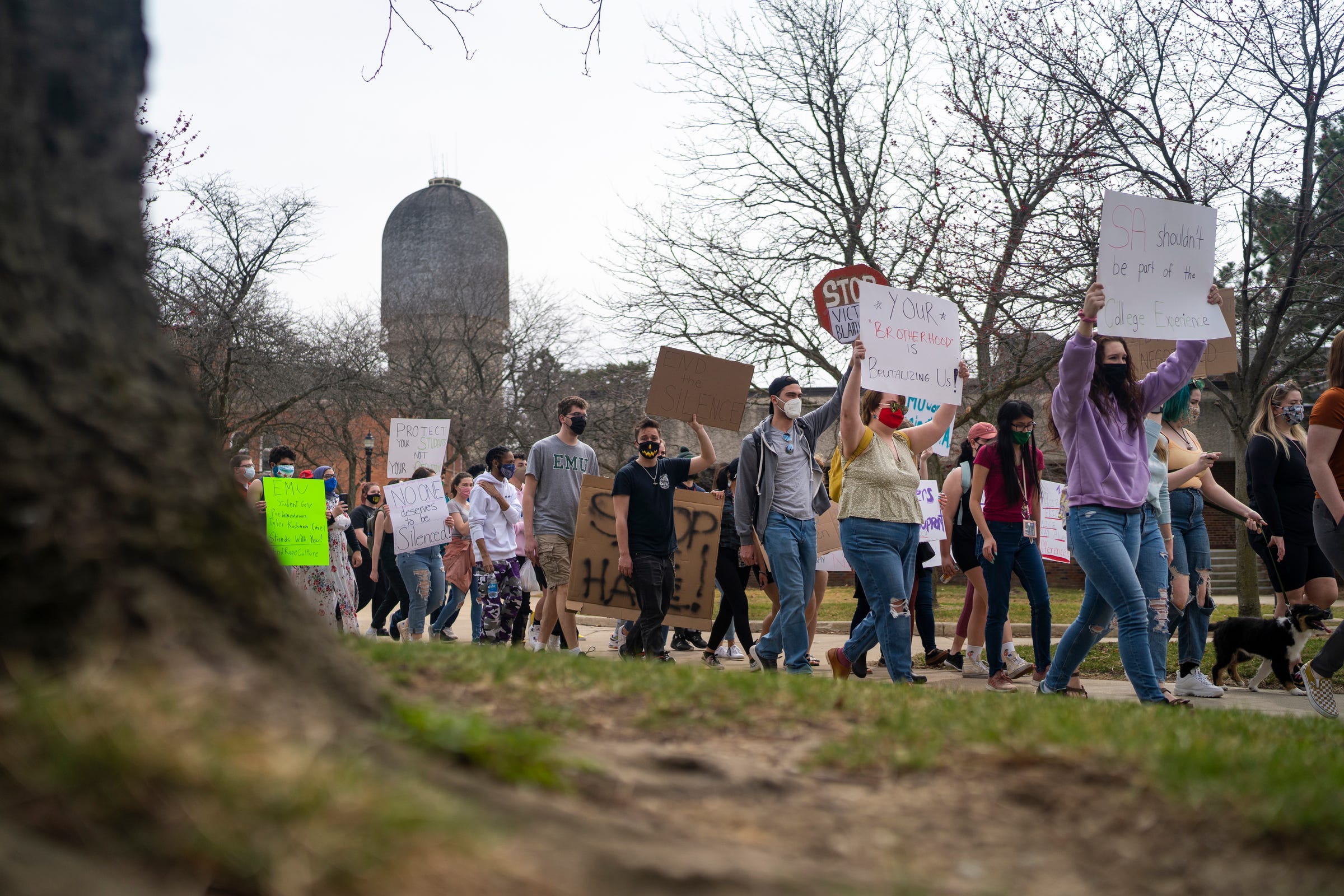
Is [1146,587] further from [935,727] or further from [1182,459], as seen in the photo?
[935,727]

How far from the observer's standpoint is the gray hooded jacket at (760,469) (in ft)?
25.8

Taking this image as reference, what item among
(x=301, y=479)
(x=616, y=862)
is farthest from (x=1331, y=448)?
(x=301, y=479)

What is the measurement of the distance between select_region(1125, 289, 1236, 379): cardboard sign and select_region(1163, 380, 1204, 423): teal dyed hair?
565mm

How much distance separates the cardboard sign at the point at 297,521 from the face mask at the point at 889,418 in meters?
5.19

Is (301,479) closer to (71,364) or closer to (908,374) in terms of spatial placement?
(908,374)

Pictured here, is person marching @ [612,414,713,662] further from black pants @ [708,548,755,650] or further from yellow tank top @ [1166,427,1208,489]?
yellow tank top @ [1166,427,1208,489]

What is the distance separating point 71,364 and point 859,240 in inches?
849

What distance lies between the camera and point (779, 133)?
24.0 metres

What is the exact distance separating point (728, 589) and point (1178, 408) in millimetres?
4206

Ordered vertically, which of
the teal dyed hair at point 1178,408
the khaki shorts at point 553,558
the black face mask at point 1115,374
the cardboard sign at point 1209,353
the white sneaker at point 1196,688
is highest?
the cardboard sign at point 1209,353

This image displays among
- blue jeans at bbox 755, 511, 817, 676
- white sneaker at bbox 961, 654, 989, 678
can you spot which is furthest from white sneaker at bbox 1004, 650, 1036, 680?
blue jeans at bbox 755, 511, 817, 676

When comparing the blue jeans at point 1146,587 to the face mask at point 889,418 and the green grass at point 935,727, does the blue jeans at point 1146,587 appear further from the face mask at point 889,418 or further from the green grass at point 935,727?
the green grass at point 935,727

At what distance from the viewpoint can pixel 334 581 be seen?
10.3 metres

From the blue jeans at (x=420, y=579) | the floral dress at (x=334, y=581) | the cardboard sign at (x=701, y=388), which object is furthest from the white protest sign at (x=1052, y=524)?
the floral dress at (x=334, y=581)
